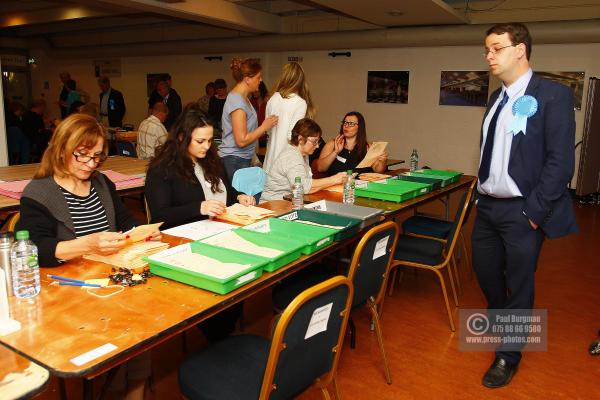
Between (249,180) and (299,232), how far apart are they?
1.08 metres

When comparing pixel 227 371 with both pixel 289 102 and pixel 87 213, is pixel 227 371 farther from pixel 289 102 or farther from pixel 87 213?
pixel 289 102

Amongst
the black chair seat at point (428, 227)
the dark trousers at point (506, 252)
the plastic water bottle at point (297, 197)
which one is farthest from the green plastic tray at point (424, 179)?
the plastic water bottle at point (297, 197)

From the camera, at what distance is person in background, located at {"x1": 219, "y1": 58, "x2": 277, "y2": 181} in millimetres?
3672

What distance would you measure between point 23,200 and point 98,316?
0.70 m

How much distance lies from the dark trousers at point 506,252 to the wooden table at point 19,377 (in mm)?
2042

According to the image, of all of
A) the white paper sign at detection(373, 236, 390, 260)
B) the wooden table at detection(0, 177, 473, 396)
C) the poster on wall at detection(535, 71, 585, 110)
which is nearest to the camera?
the wooden table at detection(0, 177, 473, 396)

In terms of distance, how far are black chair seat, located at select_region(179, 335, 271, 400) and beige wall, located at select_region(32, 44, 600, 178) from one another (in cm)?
716

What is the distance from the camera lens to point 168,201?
2.55 m

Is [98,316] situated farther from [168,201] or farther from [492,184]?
[492,184]

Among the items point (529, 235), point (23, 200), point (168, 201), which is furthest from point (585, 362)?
point (23, 200)

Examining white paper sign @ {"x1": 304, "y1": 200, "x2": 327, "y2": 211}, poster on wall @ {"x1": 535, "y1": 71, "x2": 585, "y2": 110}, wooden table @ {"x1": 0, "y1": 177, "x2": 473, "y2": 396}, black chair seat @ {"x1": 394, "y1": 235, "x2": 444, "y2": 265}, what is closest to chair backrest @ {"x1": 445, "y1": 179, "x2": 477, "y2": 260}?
black chair seat @ {"x1": 394, "y1": 235, "x2": 444, "y2": 265}
